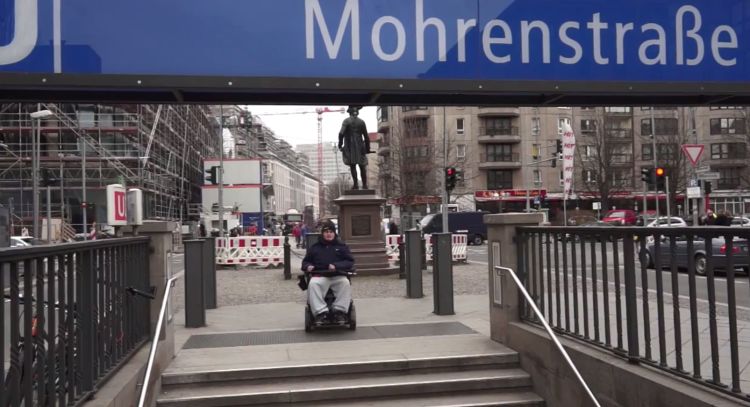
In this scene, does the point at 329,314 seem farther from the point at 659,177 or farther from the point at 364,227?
the point at 659,177

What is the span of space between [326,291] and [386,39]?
15.6 feet

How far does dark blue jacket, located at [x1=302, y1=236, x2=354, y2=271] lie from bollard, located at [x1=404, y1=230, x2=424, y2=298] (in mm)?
3424

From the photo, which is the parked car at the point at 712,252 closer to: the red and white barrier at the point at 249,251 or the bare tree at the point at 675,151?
the red and white barrier at the point at 249,251

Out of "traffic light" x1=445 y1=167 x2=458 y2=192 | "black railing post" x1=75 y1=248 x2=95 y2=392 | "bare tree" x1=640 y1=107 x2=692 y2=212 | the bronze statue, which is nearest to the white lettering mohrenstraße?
"black railing post" x1=75 y1=248 x2=95 y2=392

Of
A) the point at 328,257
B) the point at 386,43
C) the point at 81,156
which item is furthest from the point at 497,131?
the point at 386,43

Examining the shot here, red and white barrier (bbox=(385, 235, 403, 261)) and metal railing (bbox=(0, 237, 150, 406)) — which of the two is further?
red and white barrier (bbox=(385, 235, 403, 261))

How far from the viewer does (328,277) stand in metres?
8.57

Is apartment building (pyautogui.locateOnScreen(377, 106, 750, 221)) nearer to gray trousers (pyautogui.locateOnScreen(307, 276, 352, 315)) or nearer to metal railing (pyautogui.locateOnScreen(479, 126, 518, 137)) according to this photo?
metal railing (pyautogui.locateOnScreen(479, 126, 518, 137))

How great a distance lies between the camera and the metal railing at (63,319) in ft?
10.2

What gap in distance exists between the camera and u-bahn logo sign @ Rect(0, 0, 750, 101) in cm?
410

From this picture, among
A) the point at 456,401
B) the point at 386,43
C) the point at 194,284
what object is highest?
the point at 386,43

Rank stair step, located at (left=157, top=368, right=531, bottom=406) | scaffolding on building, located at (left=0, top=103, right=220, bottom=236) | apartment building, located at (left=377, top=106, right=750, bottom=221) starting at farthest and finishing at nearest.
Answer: apartment building, located at (left=377, top=106, right=750, bottom=221), scaffolding on building, located at (left=0, top=103, right=220, bottom=236), stair step, located at (left=157, top=368, right=531, bottom=406)

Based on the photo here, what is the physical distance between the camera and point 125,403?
4.63 meters

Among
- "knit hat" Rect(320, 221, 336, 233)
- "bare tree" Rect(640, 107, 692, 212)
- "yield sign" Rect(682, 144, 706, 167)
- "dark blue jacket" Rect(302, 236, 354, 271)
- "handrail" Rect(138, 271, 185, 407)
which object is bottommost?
"handrail" Rect(138, 271, 185, 407)
